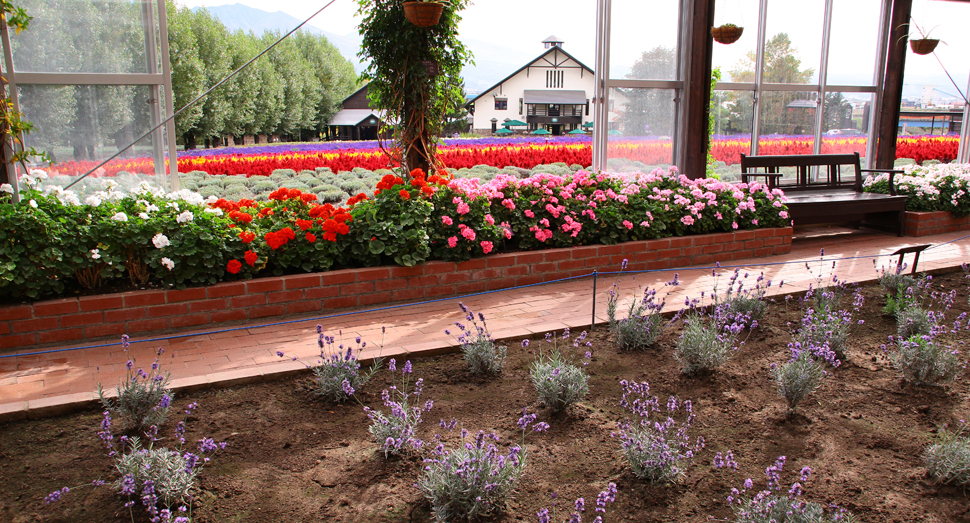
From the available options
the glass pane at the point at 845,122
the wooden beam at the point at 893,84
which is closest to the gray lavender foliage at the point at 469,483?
the glass pane at the point at 845,122

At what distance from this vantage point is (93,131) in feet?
16.5

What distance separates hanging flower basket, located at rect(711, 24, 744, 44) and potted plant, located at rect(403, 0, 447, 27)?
11.1 ft

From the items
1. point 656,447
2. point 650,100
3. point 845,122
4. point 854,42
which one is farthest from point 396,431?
point 854,42

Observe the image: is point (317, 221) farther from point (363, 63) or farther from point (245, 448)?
point (245, 448)

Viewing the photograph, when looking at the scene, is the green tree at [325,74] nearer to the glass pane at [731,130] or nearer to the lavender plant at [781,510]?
the glass pane at [731,130]

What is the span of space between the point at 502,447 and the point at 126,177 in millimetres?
4087

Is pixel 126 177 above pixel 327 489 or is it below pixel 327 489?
above

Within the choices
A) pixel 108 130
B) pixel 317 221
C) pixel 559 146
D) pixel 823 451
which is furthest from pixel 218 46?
pixel 823 451

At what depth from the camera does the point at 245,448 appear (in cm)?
257

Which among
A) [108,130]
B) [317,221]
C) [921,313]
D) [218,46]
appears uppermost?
[218,46]

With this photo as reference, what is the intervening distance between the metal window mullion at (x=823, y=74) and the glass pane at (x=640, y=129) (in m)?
2.51

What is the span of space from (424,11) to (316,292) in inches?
87.6

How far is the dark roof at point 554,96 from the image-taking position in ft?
27.9

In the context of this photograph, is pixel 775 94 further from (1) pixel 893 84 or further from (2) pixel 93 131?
(2) pixel 93 131
